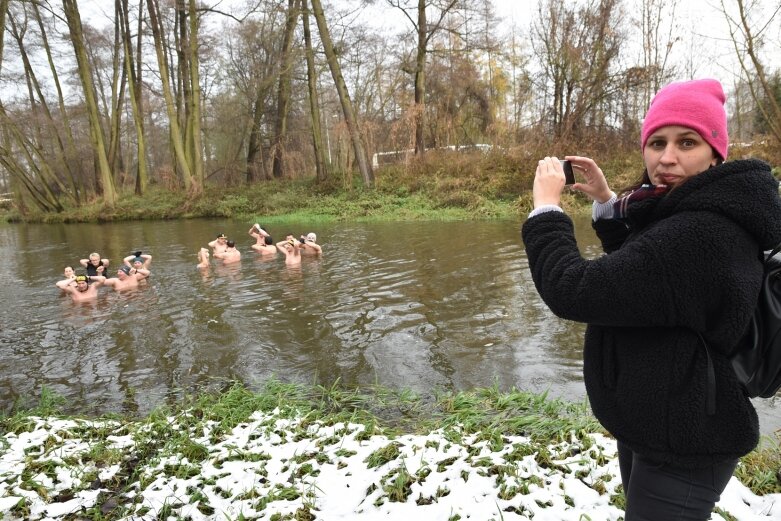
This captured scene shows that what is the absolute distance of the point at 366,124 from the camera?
2327 cm

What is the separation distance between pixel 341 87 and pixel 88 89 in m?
A: 14.2

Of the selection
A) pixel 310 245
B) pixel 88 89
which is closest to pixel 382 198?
pixel 310 245

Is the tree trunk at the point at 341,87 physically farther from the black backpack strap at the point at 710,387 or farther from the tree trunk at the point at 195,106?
the black backpack strap at the point at 710,387

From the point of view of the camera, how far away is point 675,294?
1246 millimetres

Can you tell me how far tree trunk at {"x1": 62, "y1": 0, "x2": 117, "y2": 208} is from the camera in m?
24.4

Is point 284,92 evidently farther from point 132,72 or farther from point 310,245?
point 310,245

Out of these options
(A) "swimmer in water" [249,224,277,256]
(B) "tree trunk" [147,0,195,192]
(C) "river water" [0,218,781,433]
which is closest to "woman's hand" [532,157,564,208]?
(C) "river water" [0,218,781,433]

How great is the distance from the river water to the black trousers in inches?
126

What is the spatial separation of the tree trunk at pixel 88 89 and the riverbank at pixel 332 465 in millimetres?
25425

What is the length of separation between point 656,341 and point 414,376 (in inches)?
156

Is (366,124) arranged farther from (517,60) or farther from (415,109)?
(517,60)

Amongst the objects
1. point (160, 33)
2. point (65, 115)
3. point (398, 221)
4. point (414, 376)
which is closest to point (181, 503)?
point (414, 376)

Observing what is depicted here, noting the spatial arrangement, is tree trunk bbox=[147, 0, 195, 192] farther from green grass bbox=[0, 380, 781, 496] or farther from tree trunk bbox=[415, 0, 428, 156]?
green grass bbox=[0, 380, 781, 496]

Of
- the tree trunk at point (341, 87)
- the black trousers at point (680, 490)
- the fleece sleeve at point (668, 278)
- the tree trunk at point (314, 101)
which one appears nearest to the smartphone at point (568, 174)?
A: the fleece sleeve at point (668, 278)
